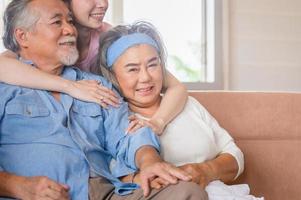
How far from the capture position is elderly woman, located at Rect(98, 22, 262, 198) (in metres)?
1.50

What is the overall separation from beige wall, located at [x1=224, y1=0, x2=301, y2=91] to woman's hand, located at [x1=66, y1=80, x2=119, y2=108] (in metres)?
1.28

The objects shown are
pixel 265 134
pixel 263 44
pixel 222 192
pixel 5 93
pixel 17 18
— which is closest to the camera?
pixel 222 192

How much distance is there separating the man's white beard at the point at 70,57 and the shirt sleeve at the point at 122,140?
0.22 m

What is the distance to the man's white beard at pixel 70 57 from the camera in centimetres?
150

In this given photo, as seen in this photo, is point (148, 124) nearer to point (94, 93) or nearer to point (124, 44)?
point (94, 93)

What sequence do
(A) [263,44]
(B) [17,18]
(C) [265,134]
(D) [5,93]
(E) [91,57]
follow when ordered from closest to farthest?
(D) [5,93] < (B) [17,18] < (E) [91,57] < (C) [265,134] < (A) [263,44]

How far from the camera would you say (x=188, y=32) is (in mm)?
2727

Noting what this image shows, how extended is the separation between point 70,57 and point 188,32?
1.36 metres

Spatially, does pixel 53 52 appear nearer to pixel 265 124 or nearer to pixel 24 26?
pixel 24 26

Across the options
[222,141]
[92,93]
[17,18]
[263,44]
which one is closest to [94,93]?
[92,93]

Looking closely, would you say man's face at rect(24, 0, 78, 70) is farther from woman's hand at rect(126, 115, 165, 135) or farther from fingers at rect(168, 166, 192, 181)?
fingers at rect(168, 166, 192, 181)

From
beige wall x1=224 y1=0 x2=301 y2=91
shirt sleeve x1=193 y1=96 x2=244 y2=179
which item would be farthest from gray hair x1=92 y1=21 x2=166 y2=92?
beige wall x1=224 y1=0 x2=301 y2=91

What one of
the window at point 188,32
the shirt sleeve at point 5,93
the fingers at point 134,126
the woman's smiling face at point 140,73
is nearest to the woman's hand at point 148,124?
the fingers at point 134,126

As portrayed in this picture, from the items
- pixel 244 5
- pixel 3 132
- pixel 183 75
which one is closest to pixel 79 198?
pixel 3 132
